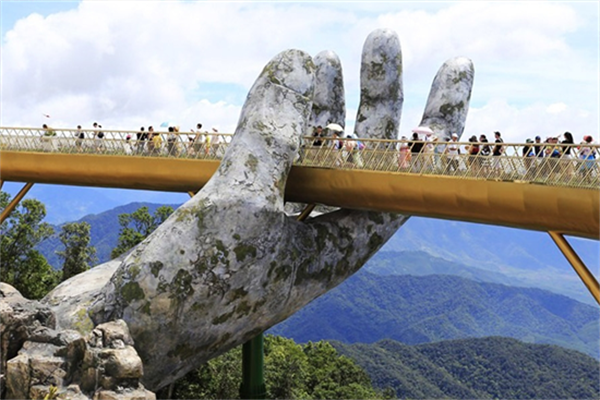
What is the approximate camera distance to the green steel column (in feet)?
84.1

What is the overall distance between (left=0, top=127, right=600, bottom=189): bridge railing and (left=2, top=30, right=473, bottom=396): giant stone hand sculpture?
1483mm

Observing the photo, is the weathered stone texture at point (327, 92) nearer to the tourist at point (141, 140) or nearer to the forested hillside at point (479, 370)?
the tourist at point (141, 140)

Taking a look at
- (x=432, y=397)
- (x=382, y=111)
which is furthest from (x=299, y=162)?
(x=432, y=397)

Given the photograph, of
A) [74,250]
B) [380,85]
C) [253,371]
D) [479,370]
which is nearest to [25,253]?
[74,250]

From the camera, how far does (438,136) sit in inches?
985

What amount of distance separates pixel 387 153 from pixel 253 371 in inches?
411

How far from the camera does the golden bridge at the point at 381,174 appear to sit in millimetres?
16125

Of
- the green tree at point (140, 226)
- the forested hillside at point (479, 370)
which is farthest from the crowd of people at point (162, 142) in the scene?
the forested hillside at point (479, 370)

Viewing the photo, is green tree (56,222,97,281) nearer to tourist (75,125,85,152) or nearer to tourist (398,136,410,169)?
tourist (75,125,85,152)

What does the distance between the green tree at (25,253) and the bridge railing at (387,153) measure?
565 inches

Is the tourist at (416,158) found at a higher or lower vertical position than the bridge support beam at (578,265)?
higher

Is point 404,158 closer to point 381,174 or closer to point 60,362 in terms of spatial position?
point 381,174

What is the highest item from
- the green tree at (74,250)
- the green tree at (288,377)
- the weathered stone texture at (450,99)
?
the weathered stone texture at (450,99)

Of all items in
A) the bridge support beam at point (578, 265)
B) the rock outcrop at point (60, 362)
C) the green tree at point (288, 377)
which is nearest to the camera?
the rock outcrop at point (60, 362)
